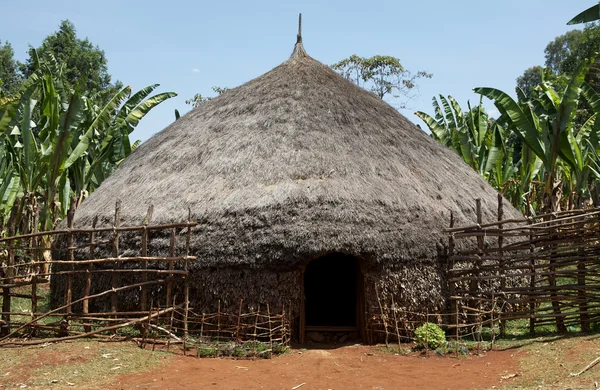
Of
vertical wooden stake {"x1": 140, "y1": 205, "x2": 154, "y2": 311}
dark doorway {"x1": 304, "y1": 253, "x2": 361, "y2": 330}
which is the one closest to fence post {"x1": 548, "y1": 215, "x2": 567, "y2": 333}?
dark doorway {"x1": 304, "y1": 253, "x2": 361, "y2": 330}

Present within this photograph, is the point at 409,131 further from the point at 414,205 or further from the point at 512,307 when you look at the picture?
the point at 512,307

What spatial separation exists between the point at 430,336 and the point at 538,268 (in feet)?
6.82

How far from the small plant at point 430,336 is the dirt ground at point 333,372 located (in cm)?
33

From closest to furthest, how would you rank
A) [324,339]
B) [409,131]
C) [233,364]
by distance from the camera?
1. [233,364]
2. [324,339]
3. [409,131]

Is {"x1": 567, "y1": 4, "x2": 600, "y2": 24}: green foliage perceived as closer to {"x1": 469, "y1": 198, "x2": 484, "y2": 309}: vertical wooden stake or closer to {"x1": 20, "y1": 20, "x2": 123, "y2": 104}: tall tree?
{"x1": 469, "y1": 198, "x2": 484, "y2": 309}: vertical wooden stake

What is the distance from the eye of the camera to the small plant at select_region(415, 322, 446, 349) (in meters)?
9.17

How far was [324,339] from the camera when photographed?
32.9ft

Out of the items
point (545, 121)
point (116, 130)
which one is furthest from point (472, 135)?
point (116, 130)

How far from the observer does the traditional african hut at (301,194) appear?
9.55 metres

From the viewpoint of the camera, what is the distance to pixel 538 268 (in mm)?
9742

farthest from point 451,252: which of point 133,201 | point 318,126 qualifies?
point 133,201

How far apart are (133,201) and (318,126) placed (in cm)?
355

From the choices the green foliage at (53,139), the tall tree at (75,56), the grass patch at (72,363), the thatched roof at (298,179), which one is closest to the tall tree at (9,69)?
the tall tree at (75,56)

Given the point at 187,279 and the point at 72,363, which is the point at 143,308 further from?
the point at 72,363
